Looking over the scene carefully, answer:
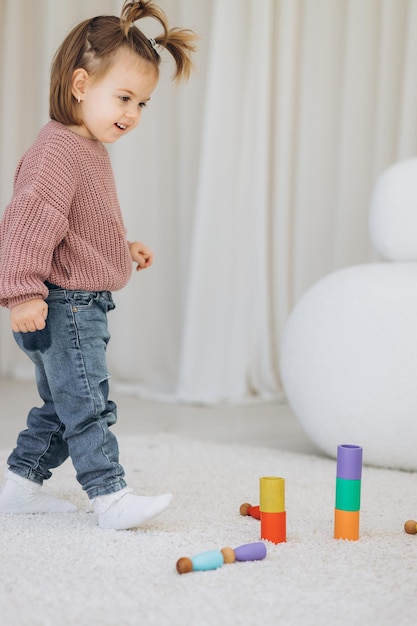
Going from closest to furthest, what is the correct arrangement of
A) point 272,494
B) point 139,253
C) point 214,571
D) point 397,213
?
1. point 214,571
2. point 272,494
3. point 139,253
4. point 397,213

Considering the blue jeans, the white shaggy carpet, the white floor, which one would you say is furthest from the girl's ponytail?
the white floor

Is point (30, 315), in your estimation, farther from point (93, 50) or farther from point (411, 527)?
point (411, 527)

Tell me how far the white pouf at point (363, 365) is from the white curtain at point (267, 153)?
3.18ft

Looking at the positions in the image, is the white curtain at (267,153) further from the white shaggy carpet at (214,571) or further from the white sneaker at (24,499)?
the white sneaker at (24,499)

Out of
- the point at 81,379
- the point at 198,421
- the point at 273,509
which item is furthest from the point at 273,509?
the point at 198,421

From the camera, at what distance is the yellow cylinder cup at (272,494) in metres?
1.28

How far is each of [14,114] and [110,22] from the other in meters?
2.00

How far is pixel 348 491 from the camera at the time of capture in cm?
130

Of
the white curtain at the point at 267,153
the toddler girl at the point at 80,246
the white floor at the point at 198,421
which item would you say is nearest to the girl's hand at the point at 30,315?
the toddler girl at the point at 80,246

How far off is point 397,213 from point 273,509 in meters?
0.89

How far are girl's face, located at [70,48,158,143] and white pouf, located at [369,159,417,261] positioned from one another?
2.43 ft

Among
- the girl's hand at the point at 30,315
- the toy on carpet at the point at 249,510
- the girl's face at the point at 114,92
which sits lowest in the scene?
the toy on carpet at the point at 249,510

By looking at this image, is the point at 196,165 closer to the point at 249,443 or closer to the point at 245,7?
the point at 245,7

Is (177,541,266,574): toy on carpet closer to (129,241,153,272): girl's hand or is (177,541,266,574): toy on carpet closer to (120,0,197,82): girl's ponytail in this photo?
(129,241,153,272): girl's hand
